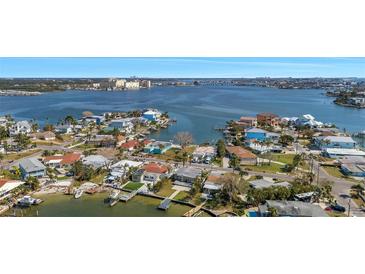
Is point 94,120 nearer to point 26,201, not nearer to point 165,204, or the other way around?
point 26,201

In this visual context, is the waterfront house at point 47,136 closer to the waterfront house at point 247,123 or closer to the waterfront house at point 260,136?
the waterfront house at point 260,136

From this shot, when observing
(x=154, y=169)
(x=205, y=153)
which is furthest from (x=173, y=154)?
(x=154, y=169)

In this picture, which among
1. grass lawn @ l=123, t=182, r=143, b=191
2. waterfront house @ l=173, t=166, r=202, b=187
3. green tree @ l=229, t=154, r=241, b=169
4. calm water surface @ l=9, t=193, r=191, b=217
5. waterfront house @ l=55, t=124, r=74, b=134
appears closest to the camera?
calm water surface @ l=9, t=193, r=191, b=217

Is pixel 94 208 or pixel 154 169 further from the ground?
pixel 154 169

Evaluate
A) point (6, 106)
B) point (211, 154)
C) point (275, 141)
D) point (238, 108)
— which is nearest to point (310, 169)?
point (211, 154)

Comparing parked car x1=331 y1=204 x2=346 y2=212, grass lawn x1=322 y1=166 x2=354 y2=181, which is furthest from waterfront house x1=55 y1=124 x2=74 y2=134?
parked car x1=331 y1=204 x2=346 y2=212

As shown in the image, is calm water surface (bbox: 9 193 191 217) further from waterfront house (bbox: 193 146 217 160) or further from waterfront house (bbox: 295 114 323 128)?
waterfront house (bbox: 295 114 323 128)
